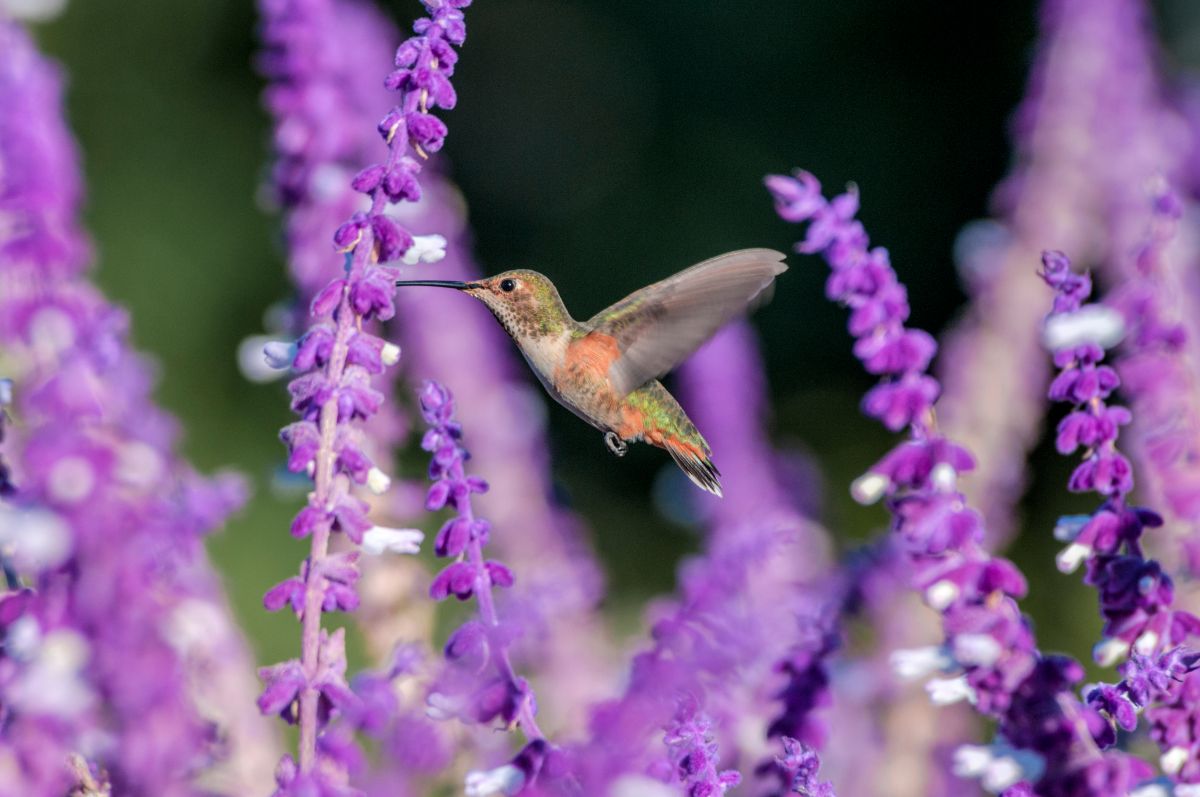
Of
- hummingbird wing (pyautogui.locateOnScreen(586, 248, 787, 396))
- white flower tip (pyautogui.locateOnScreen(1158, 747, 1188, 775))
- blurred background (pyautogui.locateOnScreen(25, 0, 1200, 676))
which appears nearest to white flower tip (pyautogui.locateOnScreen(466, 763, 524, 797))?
white flower tip (pyautogui.locateOnScreen(1158, 747, 1188, 775))

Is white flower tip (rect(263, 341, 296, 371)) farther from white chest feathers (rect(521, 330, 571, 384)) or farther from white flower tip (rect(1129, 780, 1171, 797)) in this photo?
white chest feathers (rect(521, 330, 571, 384))

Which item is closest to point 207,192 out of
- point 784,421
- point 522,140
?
point 522,140

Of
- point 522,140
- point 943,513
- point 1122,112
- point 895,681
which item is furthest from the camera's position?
point 522,140

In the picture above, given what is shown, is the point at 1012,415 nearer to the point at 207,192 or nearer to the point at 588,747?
the point at 588,747

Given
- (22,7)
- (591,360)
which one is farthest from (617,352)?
(22,7)

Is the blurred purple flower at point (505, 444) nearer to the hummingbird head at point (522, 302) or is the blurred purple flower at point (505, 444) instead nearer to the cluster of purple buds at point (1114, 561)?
the hummingbird head at point (522, 302)

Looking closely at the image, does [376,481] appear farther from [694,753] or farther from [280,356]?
[694,753]

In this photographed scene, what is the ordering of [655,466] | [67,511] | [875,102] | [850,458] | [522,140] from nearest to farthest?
1. [67,511]
2. [850,458]
3. [655,466]
4. [875,102]
5. [522,140]
